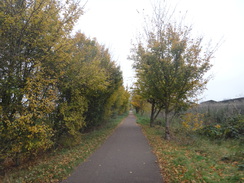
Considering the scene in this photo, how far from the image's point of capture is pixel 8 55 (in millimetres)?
5508

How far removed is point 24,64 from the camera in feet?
20.2

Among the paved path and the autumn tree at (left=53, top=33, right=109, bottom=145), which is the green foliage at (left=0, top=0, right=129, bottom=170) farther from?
the paved path

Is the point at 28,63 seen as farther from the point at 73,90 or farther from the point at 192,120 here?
the point at 192,120

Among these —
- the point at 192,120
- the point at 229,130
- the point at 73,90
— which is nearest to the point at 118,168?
the point at 73,90

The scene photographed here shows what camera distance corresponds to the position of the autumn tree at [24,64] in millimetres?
5418

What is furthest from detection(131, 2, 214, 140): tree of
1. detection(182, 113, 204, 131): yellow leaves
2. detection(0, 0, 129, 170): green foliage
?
detection(0, 0, 129, 170): green foliage

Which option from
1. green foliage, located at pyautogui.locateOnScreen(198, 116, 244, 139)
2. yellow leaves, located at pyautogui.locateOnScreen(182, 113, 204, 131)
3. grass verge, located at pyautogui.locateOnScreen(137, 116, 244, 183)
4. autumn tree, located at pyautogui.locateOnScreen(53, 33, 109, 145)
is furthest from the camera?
yellow leaves, located at pyautogui.locateOnScreen(182, 113, 204, 131)

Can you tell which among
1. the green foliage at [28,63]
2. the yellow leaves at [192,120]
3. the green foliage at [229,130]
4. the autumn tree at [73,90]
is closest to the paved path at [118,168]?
the green foliage at [28,63]

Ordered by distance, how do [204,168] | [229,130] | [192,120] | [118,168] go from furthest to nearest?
[192,120] → [229,130] → [118,168] → [204,168]

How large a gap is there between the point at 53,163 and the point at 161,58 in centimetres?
818

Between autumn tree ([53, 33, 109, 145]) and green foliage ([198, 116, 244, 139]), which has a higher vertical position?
autumn tree ([53, 33, 109, 145])

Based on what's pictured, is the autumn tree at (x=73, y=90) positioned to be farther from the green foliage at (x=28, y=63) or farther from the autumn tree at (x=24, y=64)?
the autumn tree at (x=24, y=64)

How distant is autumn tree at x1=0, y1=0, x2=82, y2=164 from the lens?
542 cm

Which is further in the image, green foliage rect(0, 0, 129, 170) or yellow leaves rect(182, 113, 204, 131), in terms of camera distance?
yellow leaves rect(182, 113, 204, 131)
